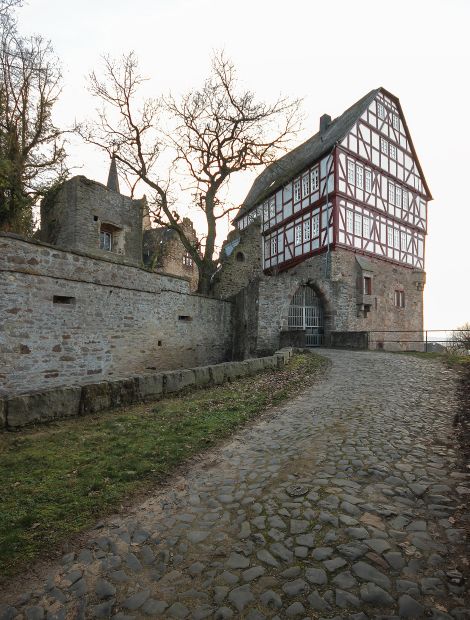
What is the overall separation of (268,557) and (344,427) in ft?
9.51

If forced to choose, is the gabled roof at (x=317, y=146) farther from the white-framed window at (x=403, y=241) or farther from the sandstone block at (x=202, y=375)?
the sandstone block at (x=202, y=375)

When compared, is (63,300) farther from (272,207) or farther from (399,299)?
(399,299)

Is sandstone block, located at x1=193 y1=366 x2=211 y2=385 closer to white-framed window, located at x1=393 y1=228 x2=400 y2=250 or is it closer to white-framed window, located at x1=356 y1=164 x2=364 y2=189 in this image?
white-framed window, located at x1=356 y1=164 x2=364 y2=189

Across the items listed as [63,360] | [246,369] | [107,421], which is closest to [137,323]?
[63,360]

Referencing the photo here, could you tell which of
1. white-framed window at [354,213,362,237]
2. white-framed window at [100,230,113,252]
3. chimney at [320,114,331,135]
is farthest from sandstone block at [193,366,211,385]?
chimney at [320,114,331,135]

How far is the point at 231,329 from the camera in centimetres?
1664

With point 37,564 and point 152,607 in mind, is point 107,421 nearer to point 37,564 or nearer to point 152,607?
point 37,564

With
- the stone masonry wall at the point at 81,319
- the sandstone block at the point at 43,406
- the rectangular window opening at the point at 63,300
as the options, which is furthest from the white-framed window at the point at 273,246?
the sandstone block at the point at 43,406

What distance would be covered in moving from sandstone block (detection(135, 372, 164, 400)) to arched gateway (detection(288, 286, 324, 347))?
11872 millimetres

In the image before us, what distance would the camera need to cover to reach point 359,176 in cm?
→ 2145

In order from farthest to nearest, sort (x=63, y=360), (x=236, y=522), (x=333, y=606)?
(x=63, y=360), (x=236, y=522), (x=333, y=606)

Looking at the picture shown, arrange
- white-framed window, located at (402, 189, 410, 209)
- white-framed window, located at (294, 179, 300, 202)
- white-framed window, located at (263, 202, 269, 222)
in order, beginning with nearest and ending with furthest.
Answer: white-framed window, located at (294, 179, 300, 202) → white-framed window, located at (402, 189, 410, 209) → white-framed window, located at (263, 202, 269, 222)

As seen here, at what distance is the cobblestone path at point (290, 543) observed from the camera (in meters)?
2.02

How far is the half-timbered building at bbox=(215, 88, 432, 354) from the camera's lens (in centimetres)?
1891
